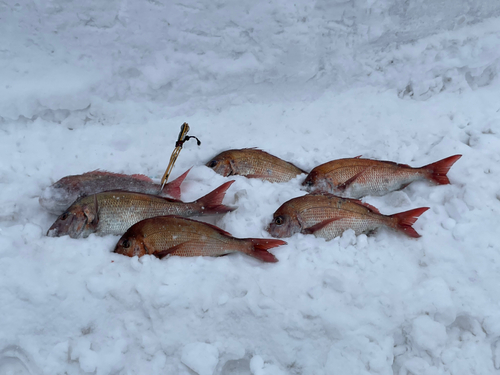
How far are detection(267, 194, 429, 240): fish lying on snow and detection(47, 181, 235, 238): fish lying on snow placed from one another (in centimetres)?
45

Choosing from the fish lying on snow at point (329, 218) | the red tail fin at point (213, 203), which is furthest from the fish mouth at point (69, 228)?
the fish lying on snow at point (329, 218)

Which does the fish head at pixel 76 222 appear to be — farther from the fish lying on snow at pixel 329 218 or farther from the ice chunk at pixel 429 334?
the ice chunk at pixel 429 334

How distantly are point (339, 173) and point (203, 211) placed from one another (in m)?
1.28

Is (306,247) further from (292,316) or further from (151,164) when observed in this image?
(151,164)

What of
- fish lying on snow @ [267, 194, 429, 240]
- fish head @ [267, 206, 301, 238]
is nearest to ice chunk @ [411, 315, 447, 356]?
fish lying on snow @ [267, 194, 429, 240]

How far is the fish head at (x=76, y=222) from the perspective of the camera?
2.58 m

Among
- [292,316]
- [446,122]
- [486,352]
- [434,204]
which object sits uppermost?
[446,122]

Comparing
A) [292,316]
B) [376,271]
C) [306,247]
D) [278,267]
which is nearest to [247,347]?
[292,316]

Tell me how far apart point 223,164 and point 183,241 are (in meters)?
1.10

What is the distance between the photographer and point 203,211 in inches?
111

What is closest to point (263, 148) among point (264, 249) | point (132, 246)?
point (264, 249)

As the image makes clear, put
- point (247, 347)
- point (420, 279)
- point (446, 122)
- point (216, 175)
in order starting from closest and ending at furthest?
1. point (247, 347)
2. point (420, 279)
3. point (216, 175)
4. point (446, 122)

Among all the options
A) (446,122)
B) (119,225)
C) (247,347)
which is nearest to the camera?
(247,347)

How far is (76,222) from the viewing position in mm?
2598
